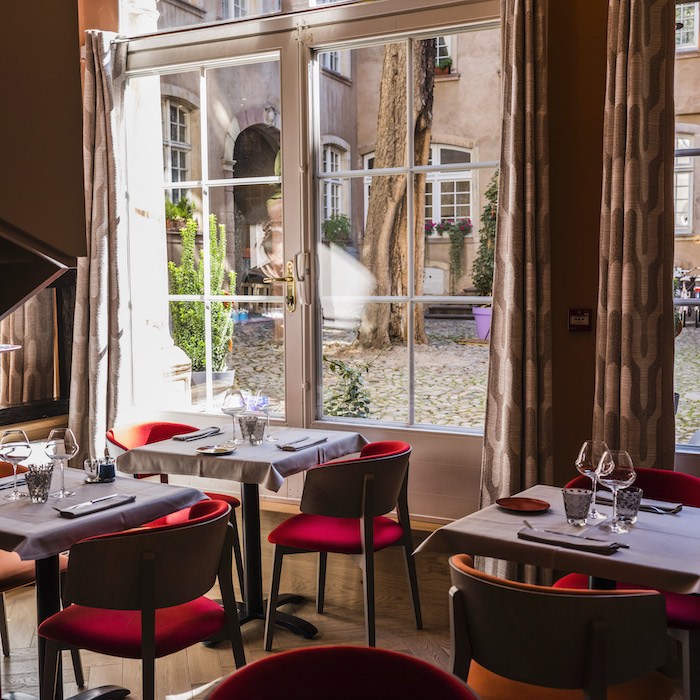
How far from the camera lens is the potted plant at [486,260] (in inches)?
154

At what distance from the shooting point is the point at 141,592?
222 cm

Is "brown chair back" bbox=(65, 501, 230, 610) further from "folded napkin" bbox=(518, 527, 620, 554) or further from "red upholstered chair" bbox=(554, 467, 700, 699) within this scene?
"red upholstered chair" bbox=(554, 467, 700, 699)

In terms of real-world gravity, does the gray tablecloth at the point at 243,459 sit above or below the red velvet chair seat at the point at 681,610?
above

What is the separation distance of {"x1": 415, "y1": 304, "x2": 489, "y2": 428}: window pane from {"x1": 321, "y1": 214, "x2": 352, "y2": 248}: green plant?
1.86 ft

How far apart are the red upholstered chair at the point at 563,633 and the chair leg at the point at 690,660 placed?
0.56 m

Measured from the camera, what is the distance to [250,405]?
399 centimetres

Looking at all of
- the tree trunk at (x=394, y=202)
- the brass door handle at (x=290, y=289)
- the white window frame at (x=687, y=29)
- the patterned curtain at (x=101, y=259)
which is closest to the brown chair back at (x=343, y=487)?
the tree trunk at (x=394, y=202)

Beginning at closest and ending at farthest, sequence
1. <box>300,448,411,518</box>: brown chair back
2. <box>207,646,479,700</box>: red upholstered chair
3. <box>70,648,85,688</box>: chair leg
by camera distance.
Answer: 1. <box>207,646,479,700</box>: red upholstered chair
2. <box>70,648,85,688</box>: chair leg
3. <box>300,448,411,518</box>: brown chair back

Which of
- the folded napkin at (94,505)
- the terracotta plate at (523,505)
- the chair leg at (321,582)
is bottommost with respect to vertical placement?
the chair leg at (321,582)

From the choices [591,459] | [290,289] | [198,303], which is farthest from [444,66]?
[591,459]

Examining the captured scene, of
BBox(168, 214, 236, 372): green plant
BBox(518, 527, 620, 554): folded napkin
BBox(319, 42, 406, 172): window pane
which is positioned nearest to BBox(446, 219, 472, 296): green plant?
BBox(319, 42, 406, 172): window pane

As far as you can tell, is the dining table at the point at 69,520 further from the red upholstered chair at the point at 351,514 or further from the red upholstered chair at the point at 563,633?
the red upholstered chair at the point at 563,633

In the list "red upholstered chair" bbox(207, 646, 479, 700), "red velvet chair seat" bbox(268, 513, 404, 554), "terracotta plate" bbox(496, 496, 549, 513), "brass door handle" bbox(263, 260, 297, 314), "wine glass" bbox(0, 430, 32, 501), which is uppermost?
"brass door handle" bbox(263, 260, 297, 314)

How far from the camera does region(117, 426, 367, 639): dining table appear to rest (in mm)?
3266
